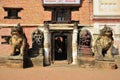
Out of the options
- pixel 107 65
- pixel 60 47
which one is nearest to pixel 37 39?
pixel 107 65

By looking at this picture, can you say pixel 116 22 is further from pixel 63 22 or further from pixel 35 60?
pixel 35 60

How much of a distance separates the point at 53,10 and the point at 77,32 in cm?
215

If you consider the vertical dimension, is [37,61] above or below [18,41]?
below

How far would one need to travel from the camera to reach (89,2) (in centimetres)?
1844

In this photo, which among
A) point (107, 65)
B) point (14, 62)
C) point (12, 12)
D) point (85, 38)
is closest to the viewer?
point (107, 65)

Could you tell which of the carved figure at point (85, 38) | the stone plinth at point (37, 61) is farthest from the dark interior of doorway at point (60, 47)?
the stone plinth at point (37, 61)

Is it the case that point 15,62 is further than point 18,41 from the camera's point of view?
No

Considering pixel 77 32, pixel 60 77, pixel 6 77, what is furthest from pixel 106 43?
pixel 6 77

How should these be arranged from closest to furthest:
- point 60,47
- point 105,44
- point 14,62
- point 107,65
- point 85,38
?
point 107,65
point 14,62
point 105,44
point 85,38
point 60,47

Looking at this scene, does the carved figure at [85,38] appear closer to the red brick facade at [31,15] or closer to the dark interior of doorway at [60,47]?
the red brick facade at [31,15]

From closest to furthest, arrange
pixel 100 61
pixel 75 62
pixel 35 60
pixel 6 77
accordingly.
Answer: pixel 6 77
pixel 100 61
pixel 35 60
pixel 75 62

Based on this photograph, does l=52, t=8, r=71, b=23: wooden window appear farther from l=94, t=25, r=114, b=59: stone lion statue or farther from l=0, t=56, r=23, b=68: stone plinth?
l=0, t=56, r=23, b=68: stone plinth

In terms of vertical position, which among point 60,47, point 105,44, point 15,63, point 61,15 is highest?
point 61,15

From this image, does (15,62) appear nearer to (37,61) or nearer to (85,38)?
(37,61)
